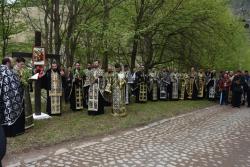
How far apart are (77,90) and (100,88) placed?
3.98 ft

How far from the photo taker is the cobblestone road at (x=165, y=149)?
310 inches

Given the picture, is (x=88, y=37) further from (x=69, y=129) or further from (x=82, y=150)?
(x=82, y=150)

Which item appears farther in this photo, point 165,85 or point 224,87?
point 165,85

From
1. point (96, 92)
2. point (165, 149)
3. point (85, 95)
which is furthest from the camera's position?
point (85, 95)

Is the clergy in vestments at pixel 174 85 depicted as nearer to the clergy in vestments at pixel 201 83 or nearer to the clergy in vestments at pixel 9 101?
the clergy in vestments at pixel 201 83

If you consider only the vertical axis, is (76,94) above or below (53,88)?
A: below

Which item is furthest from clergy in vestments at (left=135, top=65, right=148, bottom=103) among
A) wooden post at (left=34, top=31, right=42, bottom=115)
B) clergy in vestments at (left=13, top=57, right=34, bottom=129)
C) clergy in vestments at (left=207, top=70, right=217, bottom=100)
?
clergy in vestments at (left=13, top=57, right=34, bottom=129)

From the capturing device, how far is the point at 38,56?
1238 centimetres

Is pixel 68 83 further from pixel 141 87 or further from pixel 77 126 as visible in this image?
pixel 77 126

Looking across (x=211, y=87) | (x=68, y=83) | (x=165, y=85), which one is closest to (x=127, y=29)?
(x=165, y=85)

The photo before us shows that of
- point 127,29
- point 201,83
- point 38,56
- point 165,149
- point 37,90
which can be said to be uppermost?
point 127,29

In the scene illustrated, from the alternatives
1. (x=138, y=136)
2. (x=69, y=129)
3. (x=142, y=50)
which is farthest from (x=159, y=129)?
(x=142, y=50)

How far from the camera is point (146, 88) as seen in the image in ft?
62.1

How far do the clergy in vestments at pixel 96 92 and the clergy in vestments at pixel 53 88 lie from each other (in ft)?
3.39
